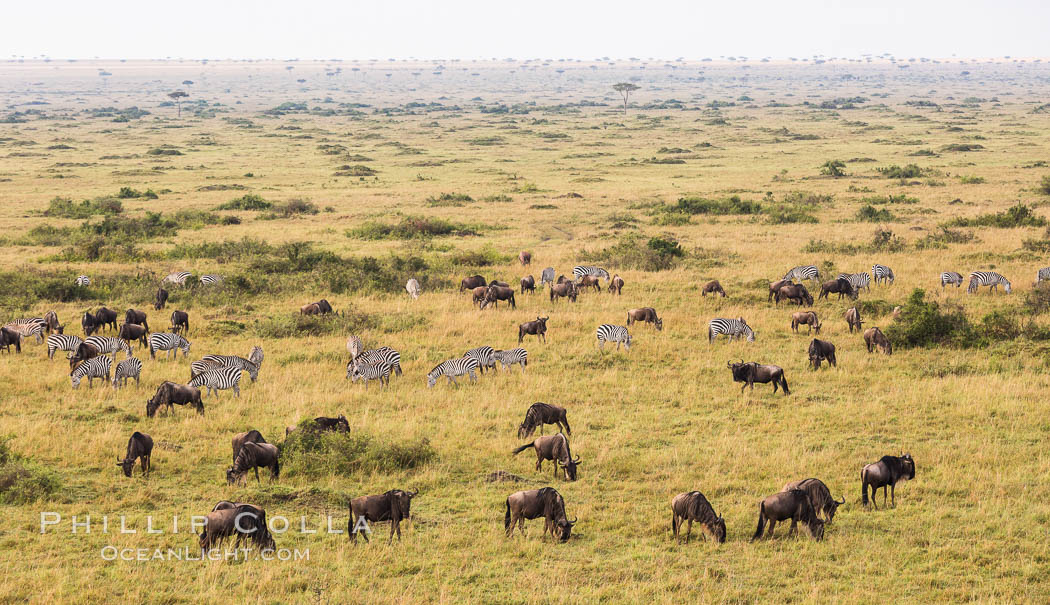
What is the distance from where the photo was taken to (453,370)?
20.1 meters

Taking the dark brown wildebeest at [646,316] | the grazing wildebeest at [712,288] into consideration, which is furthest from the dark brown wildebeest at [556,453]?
the grazing wildebeest at [712,288]

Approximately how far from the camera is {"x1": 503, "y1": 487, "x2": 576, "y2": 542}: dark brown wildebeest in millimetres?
12219

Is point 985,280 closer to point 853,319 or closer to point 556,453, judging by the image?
point 853,319

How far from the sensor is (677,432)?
16969mm

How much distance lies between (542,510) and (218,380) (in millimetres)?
9772

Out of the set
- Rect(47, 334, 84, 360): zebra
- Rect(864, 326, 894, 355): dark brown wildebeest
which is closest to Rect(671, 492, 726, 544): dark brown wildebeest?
Rect(864, 326, 894, 355): dark brown wildebeest

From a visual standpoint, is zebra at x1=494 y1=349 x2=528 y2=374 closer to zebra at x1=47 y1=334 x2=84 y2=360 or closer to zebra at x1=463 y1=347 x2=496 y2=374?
zebra at x1=463 y1=347 x2=496 y2=374

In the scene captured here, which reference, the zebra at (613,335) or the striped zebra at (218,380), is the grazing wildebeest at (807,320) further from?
the striped zebra at (218,380)

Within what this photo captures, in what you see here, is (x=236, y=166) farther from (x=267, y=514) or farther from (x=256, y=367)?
(x=267, y=514)

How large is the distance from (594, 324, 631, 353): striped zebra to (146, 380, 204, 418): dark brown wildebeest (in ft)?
32.3

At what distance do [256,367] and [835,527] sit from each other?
43.4 ft

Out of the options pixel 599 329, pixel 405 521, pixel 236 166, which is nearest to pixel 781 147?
pixel 236 166

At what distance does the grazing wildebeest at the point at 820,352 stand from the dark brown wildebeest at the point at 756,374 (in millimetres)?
1693

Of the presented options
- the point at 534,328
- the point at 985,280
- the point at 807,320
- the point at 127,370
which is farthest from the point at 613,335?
the point at 985,280
